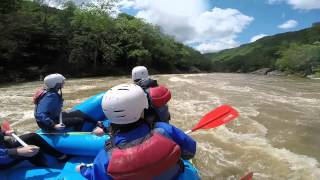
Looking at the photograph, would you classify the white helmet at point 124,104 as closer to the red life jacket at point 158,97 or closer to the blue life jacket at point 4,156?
the red life jacket at point 158,97

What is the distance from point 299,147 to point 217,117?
2.64 meters

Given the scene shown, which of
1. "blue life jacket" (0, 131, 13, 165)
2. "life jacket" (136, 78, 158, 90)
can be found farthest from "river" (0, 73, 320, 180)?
"blue life jacket" (0, 131, 13, 165)

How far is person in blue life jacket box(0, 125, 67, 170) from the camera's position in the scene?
3504 mm

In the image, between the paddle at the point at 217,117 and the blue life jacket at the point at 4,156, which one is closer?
the blue life jacket at the point at 4,156

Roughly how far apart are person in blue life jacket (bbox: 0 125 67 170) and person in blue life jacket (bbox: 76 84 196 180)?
4.91 feet

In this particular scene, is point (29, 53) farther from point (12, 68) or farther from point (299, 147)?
point (299, 147)

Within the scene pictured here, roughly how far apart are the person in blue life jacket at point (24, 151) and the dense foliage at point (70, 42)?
18192 mm

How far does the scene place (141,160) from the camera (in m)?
2.10

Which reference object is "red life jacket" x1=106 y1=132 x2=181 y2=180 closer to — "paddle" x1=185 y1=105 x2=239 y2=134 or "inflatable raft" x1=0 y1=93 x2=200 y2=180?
"inflatable raft" x1=0 y1=93 x2=200 y2=180

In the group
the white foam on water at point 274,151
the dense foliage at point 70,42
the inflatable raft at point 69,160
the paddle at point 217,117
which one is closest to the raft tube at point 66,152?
the inflatable raft at point 69,160

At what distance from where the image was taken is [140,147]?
2.11 meters

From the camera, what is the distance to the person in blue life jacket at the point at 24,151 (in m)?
3.50

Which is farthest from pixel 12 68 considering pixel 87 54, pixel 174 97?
pixel 174 97

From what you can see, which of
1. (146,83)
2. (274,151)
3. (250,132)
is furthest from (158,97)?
(250,132)
